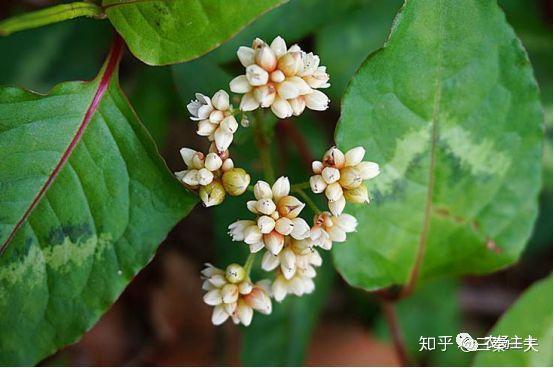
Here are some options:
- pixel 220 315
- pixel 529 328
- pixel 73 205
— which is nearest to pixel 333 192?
pixel 220 315

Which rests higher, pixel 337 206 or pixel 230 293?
pixel 337 206

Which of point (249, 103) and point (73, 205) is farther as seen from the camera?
point (73, 205)

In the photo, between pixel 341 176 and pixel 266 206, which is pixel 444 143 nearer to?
pixel 341 176

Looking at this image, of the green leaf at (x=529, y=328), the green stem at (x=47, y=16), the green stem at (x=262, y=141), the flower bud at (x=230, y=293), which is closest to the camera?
the green stem at (x=47, y=16)

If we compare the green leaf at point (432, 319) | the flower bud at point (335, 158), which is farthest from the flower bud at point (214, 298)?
the green leaf at point (432, 319)

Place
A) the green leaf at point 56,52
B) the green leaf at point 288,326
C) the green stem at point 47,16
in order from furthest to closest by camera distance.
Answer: the green leaf at point 56,52 < the green leaf at point 288,326 < the green stem at point 47,16

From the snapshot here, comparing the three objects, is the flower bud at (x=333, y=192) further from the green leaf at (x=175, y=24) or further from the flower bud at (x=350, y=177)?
the green leaf at (x=175, y=24)
